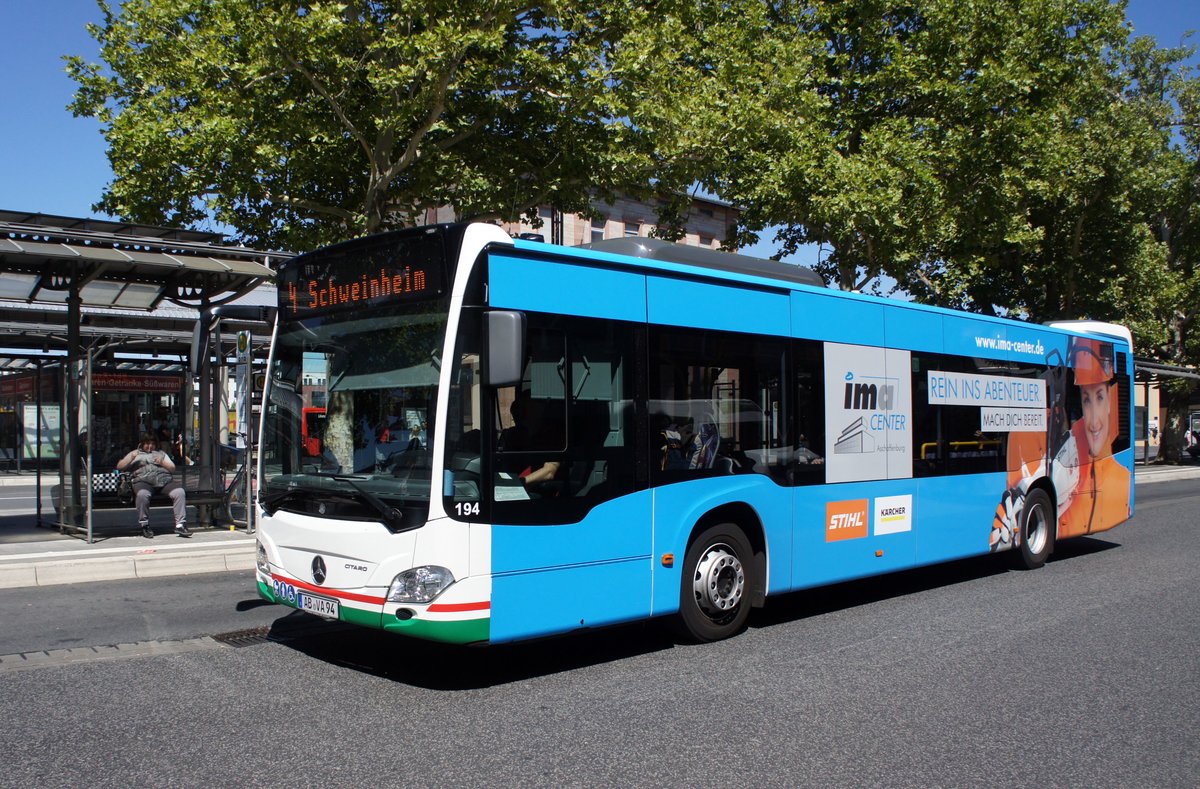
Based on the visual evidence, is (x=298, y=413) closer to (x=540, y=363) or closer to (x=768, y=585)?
(x=540, y=363)

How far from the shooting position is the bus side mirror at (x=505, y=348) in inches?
221

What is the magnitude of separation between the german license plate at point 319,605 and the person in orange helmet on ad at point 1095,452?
30.1ft

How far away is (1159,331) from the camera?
3391 centimetres

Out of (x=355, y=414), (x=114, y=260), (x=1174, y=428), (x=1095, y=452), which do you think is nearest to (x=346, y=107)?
(x=114, y=260)

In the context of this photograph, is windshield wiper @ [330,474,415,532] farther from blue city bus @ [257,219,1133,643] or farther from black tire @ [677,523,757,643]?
black tire @ [677,523,757,643]

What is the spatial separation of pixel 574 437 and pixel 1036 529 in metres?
7.50

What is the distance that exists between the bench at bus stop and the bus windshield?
7.48 m

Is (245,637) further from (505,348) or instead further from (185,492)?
(185,492)

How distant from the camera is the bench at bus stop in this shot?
535 inches

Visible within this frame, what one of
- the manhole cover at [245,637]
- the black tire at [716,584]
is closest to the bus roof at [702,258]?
the black tire at [716,584]

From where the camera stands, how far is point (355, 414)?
622cm

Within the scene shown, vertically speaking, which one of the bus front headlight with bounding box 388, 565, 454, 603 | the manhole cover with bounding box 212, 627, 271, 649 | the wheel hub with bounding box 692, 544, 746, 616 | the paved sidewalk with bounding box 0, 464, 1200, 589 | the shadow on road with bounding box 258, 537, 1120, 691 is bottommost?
the shadow on road with bounding box 258, 537, 1120, 691

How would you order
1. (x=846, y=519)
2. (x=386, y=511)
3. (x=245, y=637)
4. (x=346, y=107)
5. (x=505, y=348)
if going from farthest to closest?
1. (x=346, y=107)
2. (x=846, y=519)
3. (x=245, y=637)
4. (x=386, y=511)
5. (x=505, y=348)

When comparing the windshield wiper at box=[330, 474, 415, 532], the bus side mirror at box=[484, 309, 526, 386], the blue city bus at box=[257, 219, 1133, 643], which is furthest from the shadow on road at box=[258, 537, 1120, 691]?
the bus side mirror at box=[484, 309, 526, 386]
